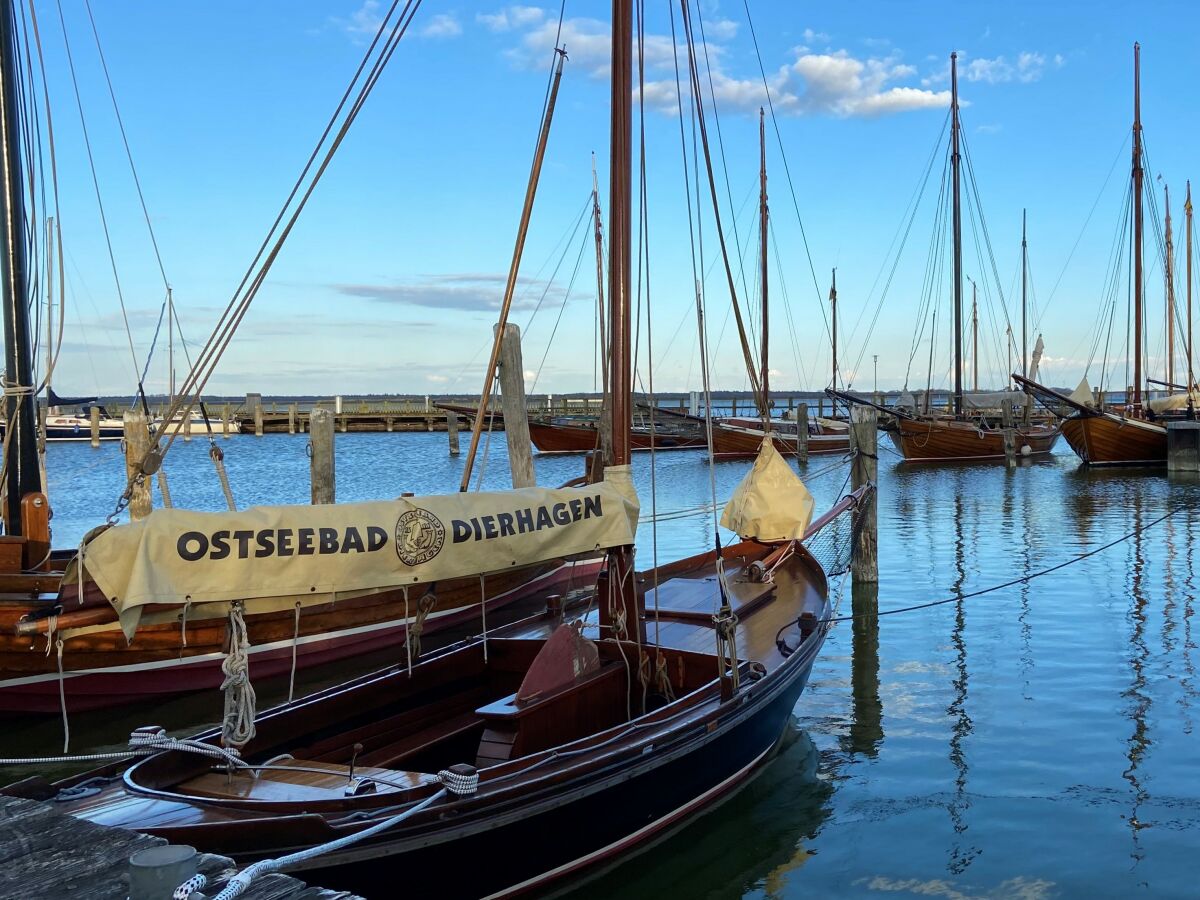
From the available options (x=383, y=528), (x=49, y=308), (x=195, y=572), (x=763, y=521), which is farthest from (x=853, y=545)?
(x=49, y=308)

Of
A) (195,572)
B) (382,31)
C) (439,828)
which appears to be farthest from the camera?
(382,31)

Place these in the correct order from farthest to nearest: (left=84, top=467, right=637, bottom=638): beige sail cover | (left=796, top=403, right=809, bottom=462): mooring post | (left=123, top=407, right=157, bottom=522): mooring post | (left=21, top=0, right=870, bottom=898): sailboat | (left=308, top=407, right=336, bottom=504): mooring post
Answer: (left=796, top=403, right=809, bottom=462): mooring post → (left=308, top=407, right=336, bottom=504): mooring post → (left=123, top=407, right=157, bottom=522): mooring post → (left=84, top=467, right=637, bottom=638): beige sail cover → (left=21, top=0, right=870, bottom=898): sailboat

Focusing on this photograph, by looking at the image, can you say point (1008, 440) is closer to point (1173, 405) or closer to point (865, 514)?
point (1173, 405)

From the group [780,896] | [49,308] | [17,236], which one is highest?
[17,236]

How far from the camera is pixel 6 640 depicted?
29.1 ft

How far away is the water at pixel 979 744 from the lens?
6.19 m

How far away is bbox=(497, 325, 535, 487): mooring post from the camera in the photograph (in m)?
14.2

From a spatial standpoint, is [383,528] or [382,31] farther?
[382,31]

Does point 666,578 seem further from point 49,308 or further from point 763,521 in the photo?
point 49,308

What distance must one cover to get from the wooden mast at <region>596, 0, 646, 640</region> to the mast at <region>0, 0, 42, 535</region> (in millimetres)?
7704

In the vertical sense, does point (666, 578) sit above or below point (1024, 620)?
above

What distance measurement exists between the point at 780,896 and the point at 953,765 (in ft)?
8.23

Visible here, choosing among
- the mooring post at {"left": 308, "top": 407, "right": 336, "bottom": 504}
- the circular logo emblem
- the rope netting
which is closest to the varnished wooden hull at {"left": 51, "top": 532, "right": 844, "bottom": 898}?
the circular logo emblem

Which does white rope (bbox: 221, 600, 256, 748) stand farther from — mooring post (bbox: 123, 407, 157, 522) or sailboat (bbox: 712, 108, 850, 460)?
sailboat (bbox: 712, 108, 850, 460)
